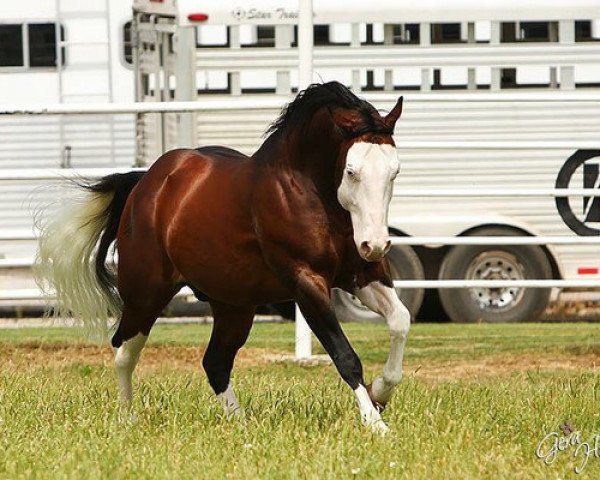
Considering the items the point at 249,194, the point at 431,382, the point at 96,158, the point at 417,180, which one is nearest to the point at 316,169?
the point at 249,194

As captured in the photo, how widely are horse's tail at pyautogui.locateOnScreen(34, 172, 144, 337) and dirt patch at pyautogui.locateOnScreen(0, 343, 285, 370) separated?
5.90 feet

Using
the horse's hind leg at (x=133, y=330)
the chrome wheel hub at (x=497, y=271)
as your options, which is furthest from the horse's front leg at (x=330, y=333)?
the chrome wheel hub at (x=497, y=271)

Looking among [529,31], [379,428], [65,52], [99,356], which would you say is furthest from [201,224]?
[65,52]

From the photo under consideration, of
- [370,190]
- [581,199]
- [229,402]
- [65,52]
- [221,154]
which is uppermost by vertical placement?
[65,52]

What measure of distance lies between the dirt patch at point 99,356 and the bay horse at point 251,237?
1980mm

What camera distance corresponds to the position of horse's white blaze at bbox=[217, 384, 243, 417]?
25.1ft

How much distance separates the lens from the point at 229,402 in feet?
25.8

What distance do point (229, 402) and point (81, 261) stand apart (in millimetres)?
1290

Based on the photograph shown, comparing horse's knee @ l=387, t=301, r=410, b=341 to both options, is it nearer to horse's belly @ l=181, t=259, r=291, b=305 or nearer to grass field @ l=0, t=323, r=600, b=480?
grass field @ l=0, t=323, r=600, b=480

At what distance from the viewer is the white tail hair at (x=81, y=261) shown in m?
8.58

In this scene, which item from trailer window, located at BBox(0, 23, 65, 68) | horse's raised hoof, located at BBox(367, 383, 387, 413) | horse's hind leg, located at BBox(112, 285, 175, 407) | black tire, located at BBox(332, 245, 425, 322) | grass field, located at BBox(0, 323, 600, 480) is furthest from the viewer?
trailer window, located at BBox(0, 23, 65, 68)

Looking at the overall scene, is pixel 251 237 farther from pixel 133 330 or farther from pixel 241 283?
pixel 133 330

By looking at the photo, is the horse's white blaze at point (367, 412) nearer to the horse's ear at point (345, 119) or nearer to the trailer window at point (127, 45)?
the horse's ear at point (345, 119)

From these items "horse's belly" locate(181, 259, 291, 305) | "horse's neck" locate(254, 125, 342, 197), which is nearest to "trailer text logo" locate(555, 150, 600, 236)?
"horse's belly" locate(181, 259, 291, 305)
